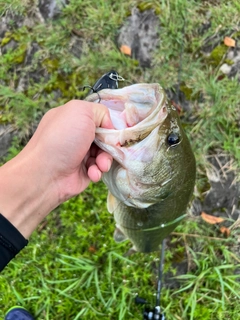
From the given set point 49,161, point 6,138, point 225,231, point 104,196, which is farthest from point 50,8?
point 225,231

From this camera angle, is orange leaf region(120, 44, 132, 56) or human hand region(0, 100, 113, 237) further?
orange leaf region(120, 44, 132, 56)

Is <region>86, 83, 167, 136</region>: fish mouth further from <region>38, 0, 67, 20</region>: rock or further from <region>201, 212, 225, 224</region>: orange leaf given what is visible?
<region>38, 0, 67, 20</region>: rock

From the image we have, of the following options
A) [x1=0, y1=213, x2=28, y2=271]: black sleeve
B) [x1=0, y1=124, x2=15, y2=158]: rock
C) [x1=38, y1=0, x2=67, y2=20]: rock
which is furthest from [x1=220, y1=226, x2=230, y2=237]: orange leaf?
[x1=38, y1=0, x2=67, y2=20]: rock

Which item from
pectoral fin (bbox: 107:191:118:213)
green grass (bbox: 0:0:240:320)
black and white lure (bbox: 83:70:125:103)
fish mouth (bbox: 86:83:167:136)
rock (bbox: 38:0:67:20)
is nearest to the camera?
fish mouth (bbox: 86:83:167:136)

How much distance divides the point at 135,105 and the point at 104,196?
1.49m

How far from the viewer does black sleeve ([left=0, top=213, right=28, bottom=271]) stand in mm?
1776

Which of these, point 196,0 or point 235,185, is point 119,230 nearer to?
point 235,185

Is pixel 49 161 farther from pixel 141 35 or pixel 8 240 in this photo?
pixel 141 35

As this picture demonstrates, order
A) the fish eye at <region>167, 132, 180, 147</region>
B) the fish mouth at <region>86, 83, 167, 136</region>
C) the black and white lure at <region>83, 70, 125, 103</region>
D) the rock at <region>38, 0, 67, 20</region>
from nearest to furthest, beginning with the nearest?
the fish mouth at <region>86, 83, 167, 136</region>
the fish eye at <region>167, 132, 180, 147</region>
the black and white lure at <region>83, 70, 125, 103</region>
the rock at <region>38, 0, 67, 20</region>

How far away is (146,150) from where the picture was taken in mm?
1812

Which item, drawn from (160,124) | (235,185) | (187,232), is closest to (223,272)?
(187,232)

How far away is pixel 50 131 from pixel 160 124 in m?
Result: 0.59

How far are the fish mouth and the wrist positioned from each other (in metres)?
0.43

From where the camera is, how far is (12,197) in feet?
6.15
